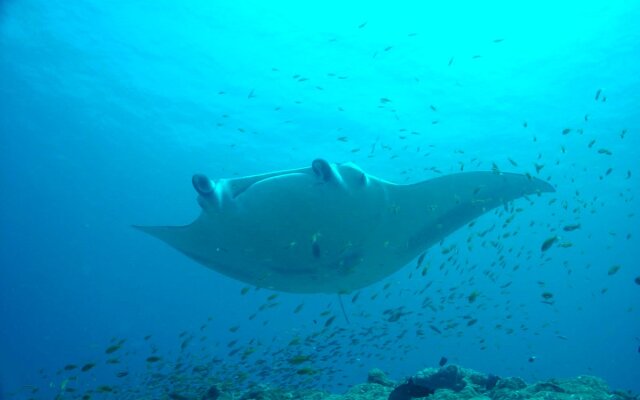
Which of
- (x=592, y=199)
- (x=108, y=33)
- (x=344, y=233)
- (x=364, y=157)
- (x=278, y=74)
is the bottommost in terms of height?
(x=344, y=233)

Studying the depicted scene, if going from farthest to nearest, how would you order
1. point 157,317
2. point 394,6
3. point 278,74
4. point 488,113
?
1. point 157,317
2. point 488,113
3. point 278,74
4. point 394,6

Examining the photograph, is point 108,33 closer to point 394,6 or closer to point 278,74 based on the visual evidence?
point 278,74

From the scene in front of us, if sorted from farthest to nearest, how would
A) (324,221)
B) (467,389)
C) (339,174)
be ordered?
1. (467,389)
2. (324,221)
3. (339,174)

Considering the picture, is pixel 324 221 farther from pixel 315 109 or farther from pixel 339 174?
pixel 315 109

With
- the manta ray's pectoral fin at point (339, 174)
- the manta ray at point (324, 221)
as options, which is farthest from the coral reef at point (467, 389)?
the manta ray's pectoral fin at point (339, 174)

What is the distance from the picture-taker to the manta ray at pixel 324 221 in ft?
15.6

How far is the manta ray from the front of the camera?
4762 millimetres

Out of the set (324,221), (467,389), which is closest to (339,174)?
(324,221)

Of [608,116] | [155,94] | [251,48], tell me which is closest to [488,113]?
[608,116]

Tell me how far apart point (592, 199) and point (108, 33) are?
39659 millimetres

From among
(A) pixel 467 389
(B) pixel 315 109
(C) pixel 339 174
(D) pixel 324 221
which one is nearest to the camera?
(C) pixel 339 174

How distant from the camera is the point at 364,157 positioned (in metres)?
30.9

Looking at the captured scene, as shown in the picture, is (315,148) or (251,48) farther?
(315,148)

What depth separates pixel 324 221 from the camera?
5.11 m
